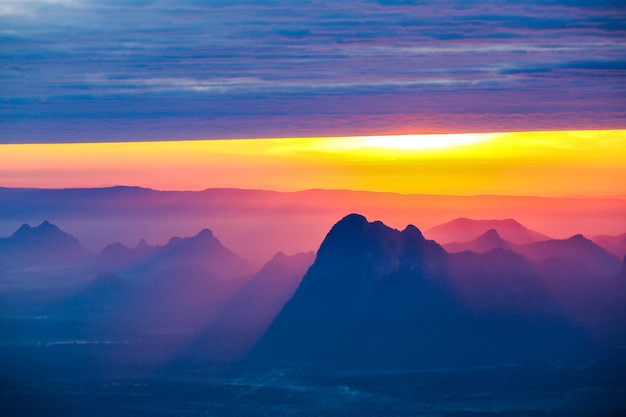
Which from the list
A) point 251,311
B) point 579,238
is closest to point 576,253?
point 579,238

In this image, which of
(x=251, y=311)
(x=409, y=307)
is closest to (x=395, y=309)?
(x=409, y=307)

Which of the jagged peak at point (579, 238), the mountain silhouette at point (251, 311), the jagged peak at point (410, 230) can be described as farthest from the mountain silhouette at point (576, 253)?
the mountain silhouette at point (251, 311)

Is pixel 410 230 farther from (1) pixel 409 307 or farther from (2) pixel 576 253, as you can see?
(2) pixel 576 253

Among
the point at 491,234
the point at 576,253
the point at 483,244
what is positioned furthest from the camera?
the point at 491,234

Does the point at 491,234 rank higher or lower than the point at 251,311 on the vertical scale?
higher

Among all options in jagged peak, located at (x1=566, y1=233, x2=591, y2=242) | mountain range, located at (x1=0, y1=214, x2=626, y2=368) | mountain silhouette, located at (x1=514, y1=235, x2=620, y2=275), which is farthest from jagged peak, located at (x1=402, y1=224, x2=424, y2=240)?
jagged peak, located at (x1=566, y1=233, x2=591, y2=242)

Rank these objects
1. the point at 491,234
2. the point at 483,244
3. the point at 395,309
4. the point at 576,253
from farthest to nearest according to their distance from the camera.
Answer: the point at 491,234 → the point at 483,244 → the point at 576,253 → the point at 395,309

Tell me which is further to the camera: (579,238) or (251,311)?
(579,238)
